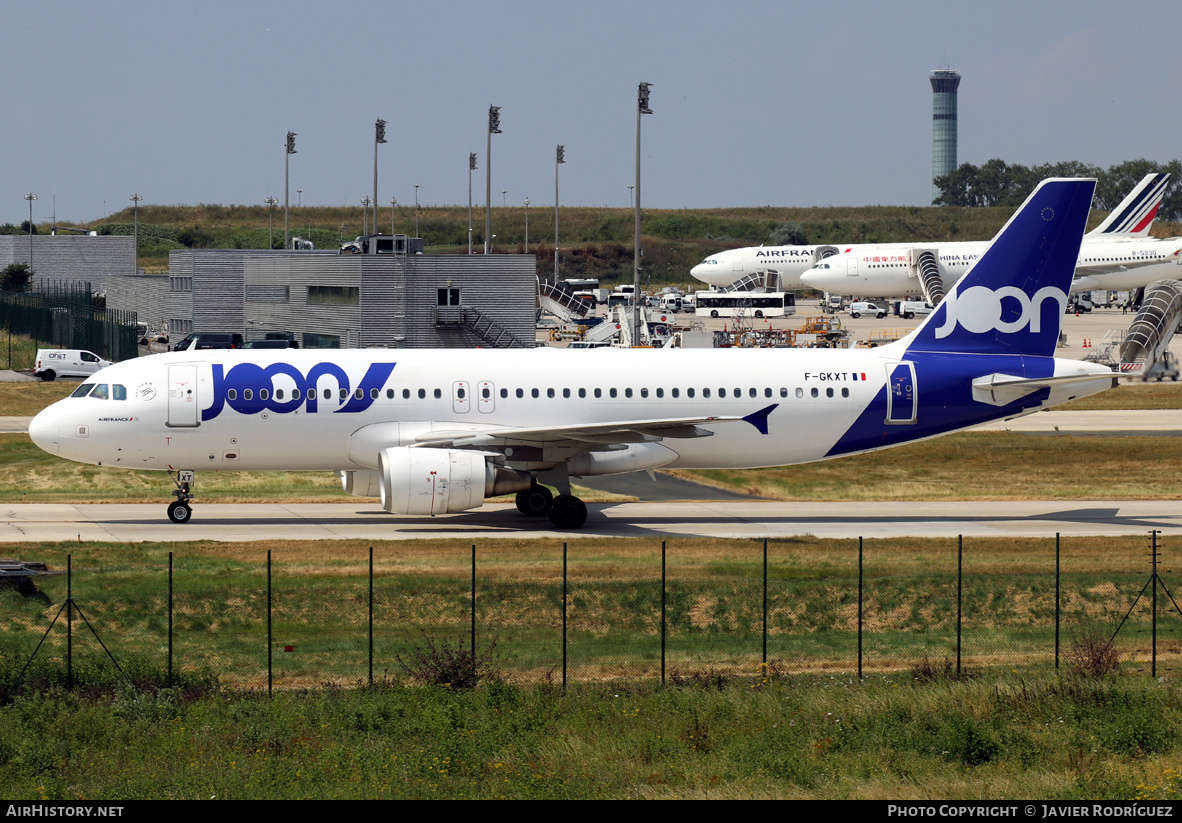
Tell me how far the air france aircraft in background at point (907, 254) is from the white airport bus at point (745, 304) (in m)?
3.30

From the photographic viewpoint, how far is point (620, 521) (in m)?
36.2

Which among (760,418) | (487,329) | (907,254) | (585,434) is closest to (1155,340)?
(907,254)

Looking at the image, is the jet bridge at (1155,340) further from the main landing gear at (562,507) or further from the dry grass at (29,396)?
the dry grass at (29,396)

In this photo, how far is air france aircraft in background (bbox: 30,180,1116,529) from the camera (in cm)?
3322

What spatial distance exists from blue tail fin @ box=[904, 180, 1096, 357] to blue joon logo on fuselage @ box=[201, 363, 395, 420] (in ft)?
51.4

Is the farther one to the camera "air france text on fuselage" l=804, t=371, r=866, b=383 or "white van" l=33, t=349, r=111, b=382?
"white van" l=33, t=349, r=111, b=382

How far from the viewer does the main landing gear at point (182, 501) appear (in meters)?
34.7

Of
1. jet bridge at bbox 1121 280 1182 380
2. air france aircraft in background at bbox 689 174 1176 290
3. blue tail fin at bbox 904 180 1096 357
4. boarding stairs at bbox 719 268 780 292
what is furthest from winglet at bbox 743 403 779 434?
boarding stairs at bbox 719 268 780 292

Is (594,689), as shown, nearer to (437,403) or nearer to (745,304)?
(437,403)

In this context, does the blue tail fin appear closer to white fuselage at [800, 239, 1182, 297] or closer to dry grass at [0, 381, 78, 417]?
Answer: dry grass at [0, 381, 78, 417]

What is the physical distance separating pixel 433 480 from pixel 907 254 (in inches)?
3679

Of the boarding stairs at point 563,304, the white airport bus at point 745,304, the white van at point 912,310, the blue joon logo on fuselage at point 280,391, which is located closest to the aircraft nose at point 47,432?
the blue joon logo on fuselage at point 280,391

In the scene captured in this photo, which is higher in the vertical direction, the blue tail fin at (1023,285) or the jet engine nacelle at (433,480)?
the blue tail fin at (1023,285)

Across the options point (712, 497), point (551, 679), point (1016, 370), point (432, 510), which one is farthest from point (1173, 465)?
point (551, 679)
